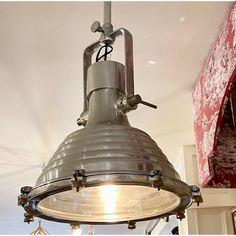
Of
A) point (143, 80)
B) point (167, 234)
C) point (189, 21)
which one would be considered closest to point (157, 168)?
point (189, 21)

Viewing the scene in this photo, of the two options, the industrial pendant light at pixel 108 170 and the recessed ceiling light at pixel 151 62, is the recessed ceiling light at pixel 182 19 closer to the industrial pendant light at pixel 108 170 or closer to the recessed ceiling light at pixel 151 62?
the recessed ceiling light at pixel 151 62

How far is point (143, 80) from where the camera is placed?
280cm

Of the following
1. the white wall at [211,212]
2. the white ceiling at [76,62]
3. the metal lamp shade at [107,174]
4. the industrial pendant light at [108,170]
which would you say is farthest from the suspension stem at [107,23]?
the white wall at [211,212]

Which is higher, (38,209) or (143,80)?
(143,80)

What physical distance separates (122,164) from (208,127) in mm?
1550

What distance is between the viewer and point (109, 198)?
3.65 feet

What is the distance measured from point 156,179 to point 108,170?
0.10 metres

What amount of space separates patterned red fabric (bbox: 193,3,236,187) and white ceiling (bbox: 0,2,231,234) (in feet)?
0.33

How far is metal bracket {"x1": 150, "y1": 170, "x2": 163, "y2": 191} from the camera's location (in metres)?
0.90

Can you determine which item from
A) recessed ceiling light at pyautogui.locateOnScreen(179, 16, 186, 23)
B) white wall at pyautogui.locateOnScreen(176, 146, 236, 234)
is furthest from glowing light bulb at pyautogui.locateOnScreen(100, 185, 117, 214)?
white wall at pyautogui.locateOnScreen(176, 146, 236, 234)

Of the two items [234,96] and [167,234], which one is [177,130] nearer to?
[234,96]

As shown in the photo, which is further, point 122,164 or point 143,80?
point 143,80

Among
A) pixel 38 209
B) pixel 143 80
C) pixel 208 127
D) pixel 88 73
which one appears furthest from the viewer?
pixel 143 80

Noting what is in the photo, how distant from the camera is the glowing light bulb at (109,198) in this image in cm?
107
